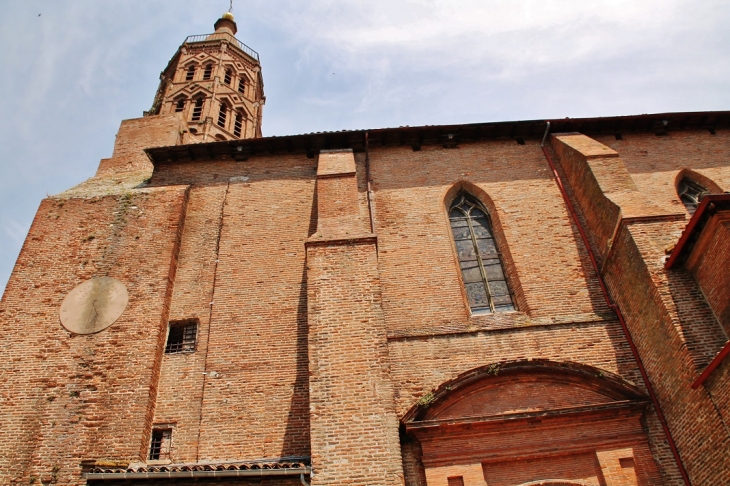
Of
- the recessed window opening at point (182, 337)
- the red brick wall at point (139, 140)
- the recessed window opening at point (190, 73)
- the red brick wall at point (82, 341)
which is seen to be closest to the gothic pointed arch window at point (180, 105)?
the recessed window opening at point (190, 73)

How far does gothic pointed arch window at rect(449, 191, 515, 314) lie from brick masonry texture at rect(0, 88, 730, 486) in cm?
20

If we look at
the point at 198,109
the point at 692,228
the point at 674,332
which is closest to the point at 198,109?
the point at 198,109

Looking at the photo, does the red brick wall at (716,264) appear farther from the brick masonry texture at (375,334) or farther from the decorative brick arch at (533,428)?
→ the decorative brick arch at (533,428)

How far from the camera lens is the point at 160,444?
26.1 feet

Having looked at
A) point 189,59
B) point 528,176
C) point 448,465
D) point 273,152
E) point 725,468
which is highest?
point 189,59

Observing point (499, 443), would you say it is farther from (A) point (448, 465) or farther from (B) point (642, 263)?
(B) point (642, 263)

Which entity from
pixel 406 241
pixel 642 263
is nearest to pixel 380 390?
pixel 406 241

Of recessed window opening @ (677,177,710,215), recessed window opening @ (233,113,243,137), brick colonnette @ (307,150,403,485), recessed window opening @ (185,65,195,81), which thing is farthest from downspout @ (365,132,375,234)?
recessed window opening @ (185,65,195,81)

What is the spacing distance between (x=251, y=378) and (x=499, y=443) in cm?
360

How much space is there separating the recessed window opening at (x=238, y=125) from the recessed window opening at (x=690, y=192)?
1387cm

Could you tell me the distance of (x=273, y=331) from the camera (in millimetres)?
8969

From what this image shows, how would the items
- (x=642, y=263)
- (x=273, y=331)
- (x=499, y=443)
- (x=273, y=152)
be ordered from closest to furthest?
1. (x=499, y=443)
2. (x=642, y=263)
3. (x=273, y=331)
4. (x=273, y=152)

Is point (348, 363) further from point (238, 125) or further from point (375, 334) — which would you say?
point (238, 125)

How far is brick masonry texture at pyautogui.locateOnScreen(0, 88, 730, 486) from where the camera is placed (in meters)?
7.25
